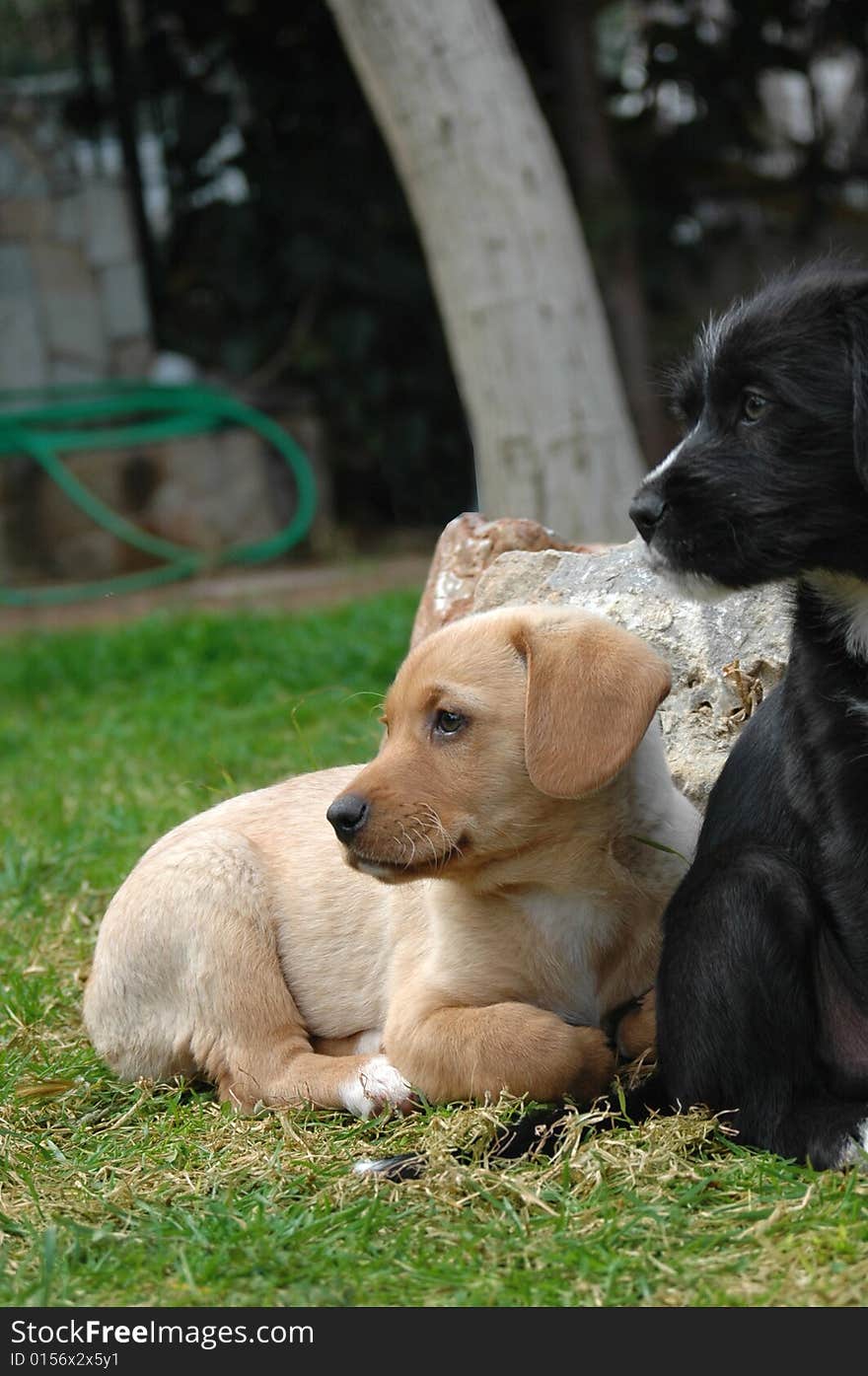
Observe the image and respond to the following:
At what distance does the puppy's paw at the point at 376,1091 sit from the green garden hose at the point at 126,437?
774 cm

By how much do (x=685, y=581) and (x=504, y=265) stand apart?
452 centimetres

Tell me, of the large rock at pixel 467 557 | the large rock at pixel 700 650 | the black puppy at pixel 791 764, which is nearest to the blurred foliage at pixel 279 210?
the large rock at pixel 467 557

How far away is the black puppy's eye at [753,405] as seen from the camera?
124 inches

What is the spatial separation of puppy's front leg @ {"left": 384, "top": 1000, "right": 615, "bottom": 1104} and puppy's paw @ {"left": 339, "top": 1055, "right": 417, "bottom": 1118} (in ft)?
0.23

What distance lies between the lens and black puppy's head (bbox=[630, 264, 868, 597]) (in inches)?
122

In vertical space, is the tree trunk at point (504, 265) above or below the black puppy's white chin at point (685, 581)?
above

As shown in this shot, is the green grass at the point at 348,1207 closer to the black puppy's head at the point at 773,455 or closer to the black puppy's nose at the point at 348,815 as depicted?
the black puppy's nose at the point at 348,815

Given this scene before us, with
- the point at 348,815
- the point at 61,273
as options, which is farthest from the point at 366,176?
the point at 348,815

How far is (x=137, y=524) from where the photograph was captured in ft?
37.9

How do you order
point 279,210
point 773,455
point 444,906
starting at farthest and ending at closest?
point 279,210 < point 444,906 < point 773,455

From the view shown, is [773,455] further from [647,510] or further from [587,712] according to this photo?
[587,712]

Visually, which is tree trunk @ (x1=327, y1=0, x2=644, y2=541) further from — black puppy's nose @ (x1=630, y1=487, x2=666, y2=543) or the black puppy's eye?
the black puppy's eye

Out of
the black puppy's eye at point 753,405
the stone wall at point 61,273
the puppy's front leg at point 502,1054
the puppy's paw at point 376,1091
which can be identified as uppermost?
the stone wall at point 61,273

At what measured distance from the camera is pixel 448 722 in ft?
11.5
